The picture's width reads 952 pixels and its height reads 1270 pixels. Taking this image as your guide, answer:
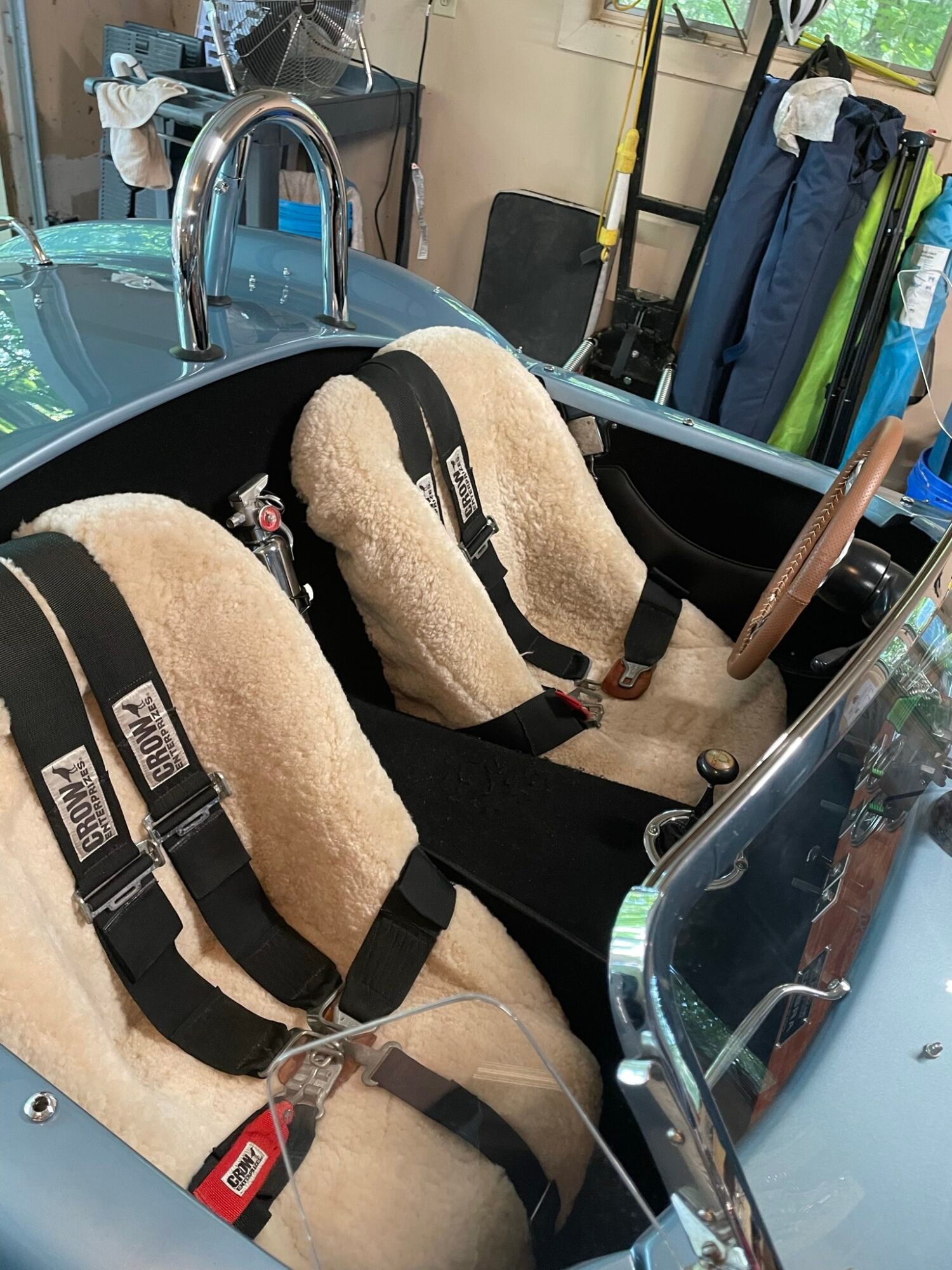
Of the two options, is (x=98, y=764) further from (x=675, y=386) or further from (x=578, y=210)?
(x=578, y=210)

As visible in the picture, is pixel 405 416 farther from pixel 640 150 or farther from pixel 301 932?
pixel 640 150

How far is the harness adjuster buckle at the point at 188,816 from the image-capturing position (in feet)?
2.77

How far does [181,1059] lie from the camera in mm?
812

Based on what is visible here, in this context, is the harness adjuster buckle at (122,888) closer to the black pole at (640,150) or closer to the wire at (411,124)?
the black pole at (640,150)

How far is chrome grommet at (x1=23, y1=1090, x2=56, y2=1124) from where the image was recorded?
0.52 m

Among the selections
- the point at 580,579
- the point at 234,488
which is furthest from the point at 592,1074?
the point at 580,579

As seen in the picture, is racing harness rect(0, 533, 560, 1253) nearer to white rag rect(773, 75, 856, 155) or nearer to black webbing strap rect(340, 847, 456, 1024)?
black webbing strap rect(340, 847, 456, 1024)

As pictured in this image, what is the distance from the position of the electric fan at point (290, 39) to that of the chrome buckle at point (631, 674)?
5.43ft

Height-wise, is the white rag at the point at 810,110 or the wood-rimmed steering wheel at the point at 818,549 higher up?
the white rag at the point at 810,110

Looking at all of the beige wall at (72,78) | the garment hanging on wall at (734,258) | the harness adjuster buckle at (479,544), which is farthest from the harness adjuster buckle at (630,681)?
the beige wall at (72,78)

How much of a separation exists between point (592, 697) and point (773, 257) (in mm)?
1563

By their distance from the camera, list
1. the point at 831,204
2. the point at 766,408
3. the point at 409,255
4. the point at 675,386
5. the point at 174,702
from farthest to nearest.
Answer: the point at 409,255
the point at 675,386
the point at 766,408
the point at 831,204
the point at 174,702

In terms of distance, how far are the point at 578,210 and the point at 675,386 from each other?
622mm

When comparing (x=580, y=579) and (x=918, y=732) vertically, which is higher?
(x=918, y=732)
